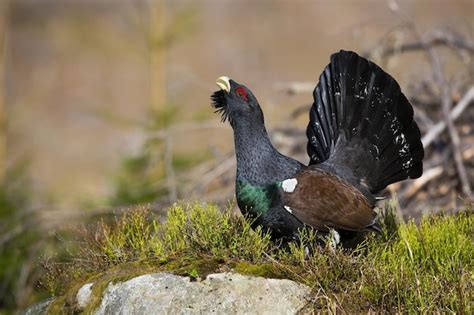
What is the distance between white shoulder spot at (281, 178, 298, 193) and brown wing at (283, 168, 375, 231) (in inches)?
0.8

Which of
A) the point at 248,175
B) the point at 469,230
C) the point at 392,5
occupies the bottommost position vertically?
the point at 469,230

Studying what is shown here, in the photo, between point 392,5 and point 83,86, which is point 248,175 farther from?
point 83,86

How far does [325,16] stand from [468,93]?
22.3 meters

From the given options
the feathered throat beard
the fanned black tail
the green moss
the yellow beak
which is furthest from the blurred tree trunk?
the green moss

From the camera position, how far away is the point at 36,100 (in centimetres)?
2497

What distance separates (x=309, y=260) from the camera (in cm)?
423

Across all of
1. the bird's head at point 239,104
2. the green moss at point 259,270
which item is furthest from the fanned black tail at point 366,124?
the green moss at point 259,270

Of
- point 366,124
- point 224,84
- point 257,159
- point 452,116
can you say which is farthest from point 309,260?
point 452,116

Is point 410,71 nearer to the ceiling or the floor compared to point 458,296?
nearer to the ceiling

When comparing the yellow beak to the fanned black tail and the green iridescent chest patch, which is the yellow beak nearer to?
the green iridescent chest patch

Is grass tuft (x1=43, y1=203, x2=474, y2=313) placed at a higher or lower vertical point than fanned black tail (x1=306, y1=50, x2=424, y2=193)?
lower

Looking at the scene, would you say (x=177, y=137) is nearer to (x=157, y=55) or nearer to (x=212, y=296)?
(x=157, y=55)

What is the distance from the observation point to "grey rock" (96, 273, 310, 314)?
398 cm

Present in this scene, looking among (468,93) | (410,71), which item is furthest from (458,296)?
(410,71)
